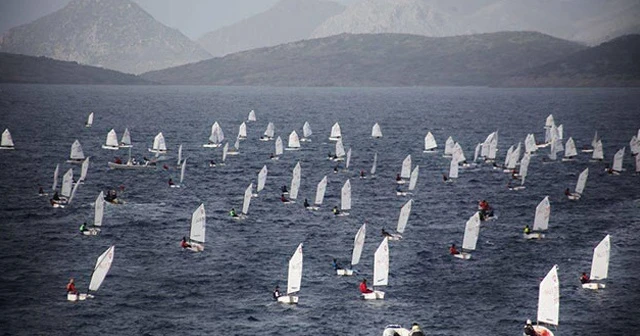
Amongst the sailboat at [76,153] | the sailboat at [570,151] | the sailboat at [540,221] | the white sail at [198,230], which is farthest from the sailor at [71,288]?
the sailboat at [570,151]

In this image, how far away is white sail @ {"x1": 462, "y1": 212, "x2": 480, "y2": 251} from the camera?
3932 inches

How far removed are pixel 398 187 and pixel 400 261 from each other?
169 feet

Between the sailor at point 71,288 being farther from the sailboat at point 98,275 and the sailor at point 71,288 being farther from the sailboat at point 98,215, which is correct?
the sailboat at point 98,215

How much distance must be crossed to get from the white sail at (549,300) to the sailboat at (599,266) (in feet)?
42.2

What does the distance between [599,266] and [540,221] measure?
24052 millimetres

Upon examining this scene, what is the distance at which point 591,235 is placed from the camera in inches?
4323

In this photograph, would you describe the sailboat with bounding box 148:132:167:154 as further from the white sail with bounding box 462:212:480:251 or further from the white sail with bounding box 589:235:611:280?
the white sail with bounding box 589:235:611:280

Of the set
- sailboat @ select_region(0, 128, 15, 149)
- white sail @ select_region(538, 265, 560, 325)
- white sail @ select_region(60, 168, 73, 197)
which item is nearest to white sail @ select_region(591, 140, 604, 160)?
white sail @ select_region(60, 168, 73, 197)

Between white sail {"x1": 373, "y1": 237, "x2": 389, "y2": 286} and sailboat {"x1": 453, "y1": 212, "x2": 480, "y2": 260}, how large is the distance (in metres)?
15.9

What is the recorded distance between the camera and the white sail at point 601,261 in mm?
85938

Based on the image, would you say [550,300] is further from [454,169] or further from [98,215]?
[454,169]

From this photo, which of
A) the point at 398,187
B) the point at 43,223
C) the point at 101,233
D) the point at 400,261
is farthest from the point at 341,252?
the point at 398,187

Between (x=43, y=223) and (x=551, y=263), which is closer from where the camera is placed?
(x=551, y=263)

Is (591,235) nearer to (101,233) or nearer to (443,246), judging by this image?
(443,246)
